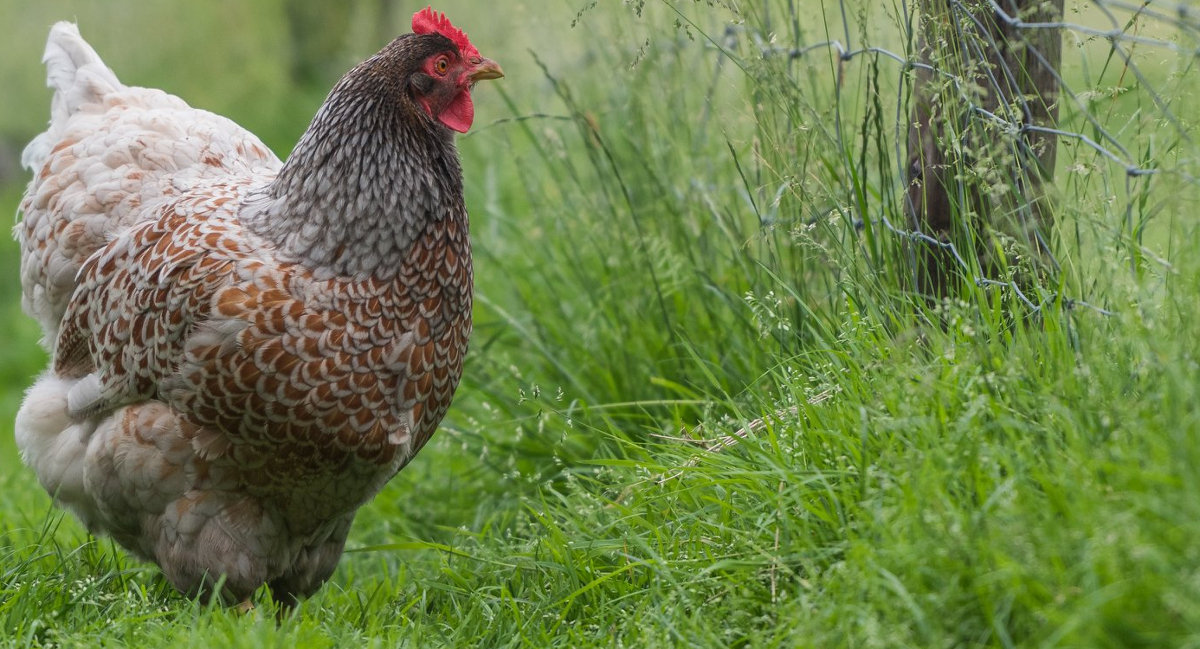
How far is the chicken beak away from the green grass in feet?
1.02

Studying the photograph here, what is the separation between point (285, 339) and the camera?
2.70m

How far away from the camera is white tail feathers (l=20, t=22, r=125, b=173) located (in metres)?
3.94

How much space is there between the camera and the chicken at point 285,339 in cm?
275

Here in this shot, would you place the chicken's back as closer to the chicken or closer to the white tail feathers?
the white tail feathers

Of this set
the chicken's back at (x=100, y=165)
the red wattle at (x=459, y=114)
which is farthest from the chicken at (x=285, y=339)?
the chicken's back at (x=100, y=165)

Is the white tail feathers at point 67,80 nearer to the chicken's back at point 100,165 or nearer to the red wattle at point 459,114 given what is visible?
the chicken's back at point 100,165

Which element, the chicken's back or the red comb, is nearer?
the red comb

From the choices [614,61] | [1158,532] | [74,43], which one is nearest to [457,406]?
[614,61]

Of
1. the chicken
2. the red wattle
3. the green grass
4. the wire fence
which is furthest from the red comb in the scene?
the wire fence

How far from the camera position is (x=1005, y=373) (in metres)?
2.26

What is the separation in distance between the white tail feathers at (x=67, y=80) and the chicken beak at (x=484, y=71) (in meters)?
1.74

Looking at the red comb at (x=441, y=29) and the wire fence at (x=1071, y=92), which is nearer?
the wire fence at (x=1071, y=92)

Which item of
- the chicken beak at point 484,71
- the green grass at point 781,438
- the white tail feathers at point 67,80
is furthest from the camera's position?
the white tail feathers at point 67,80

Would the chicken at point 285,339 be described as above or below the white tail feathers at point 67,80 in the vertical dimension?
below
